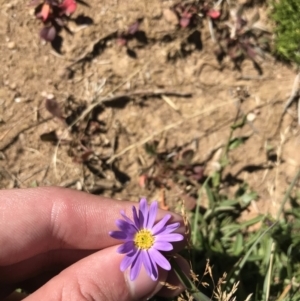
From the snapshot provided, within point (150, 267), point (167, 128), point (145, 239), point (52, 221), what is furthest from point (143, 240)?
point (167, 128)

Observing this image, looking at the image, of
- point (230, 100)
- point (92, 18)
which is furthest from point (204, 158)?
point (92, 18)

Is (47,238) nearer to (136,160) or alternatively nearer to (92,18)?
(136,160)

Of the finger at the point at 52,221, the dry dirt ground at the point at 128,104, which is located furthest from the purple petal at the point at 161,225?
the dry dirt ground at the point at 128,104

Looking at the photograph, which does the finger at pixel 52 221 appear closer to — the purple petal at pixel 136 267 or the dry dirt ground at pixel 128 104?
the purple petal at pixel 136 267

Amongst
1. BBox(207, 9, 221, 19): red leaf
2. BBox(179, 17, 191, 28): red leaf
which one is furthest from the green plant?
BBox(179, 17, 191, 28): red leaf

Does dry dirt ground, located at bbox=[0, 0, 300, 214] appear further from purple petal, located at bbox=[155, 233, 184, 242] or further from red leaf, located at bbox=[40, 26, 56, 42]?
purple petal, located at bbox=[155, 233, 184, 242]

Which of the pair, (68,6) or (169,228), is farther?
(68,6)

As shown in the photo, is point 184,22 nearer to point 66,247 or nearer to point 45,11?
point 45,11
